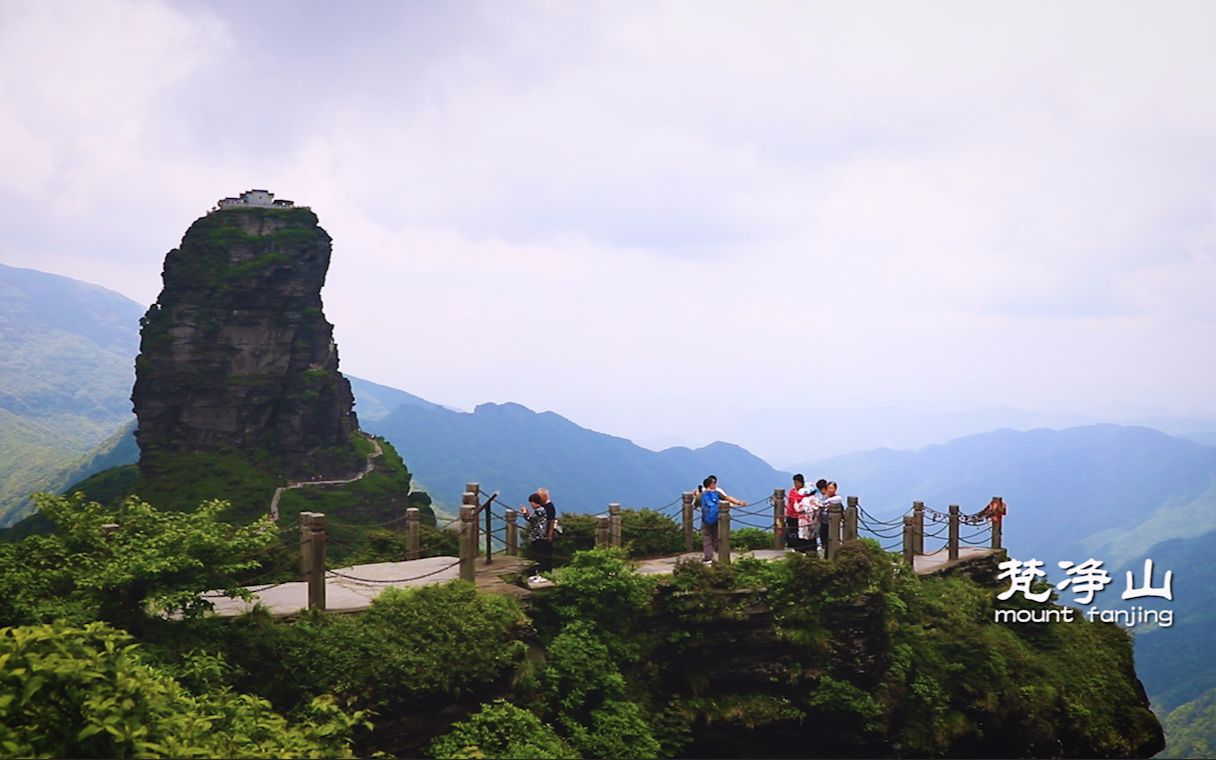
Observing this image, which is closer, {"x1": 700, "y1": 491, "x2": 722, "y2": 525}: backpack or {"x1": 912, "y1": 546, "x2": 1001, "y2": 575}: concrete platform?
{"x1": 700, "y1": 491, "x2": 722, "y2": 525}: backpack

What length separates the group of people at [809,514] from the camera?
16.9 metres

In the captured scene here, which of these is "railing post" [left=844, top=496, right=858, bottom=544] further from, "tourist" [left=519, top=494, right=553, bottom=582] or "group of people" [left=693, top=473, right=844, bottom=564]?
"tourist" [left=519, top=494, right=553, bottom=582]

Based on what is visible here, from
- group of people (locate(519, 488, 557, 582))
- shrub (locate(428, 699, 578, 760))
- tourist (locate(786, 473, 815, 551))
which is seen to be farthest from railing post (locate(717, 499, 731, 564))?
shrub (locate(428, 699, 578, 760))

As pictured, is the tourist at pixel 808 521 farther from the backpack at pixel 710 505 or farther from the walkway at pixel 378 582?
the backpack at pixel 710 505

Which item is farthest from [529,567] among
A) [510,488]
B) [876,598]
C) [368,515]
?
[510,488]

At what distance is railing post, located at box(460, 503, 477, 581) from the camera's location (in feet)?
43.5

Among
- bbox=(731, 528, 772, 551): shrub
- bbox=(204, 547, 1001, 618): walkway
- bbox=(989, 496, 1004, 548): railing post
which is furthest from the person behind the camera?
bbox=(989, 496, 1004, 548): railing post

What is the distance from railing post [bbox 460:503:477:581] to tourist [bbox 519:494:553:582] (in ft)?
5.92

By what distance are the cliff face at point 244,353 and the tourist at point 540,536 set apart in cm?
5944

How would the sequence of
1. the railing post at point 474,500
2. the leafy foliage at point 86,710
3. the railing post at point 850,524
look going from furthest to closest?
the railing post at point 850,524
the railing post at point 474,500
the leafy foliage at point 86,710

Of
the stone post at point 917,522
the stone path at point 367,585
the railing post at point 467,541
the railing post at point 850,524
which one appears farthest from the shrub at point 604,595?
the stone post at point 917,522

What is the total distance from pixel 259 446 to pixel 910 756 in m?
65.3

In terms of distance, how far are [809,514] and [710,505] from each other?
2.52 metres

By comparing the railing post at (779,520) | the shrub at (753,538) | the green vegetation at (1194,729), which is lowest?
the green vegetation at (1194,729)
